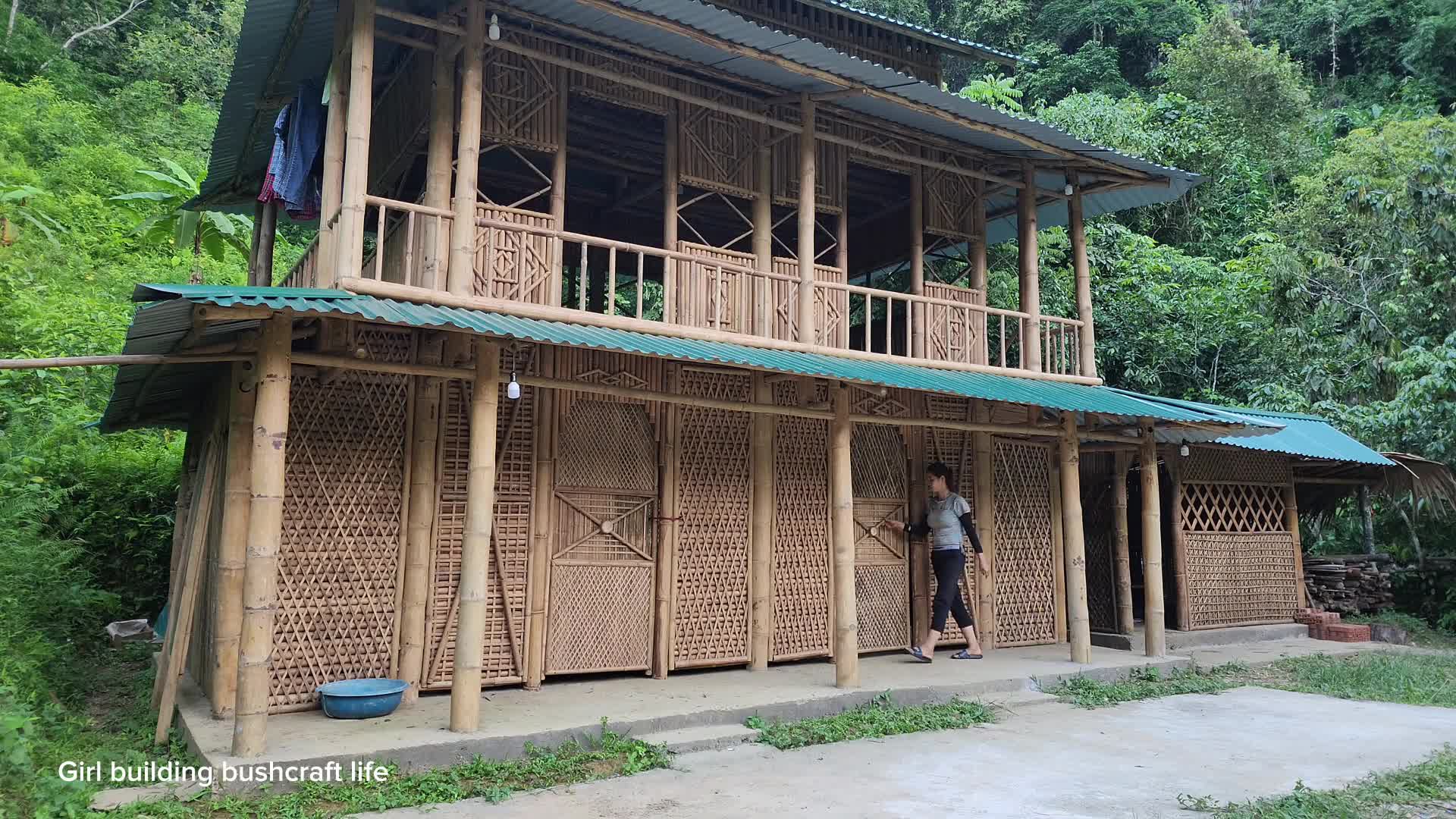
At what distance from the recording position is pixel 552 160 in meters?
7.99

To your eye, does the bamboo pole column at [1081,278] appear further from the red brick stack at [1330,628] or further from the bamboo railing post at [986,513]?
the red brick stack at [1330,628]

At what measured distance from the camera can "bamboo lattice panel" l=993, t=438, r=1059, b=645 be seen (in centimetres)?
1047

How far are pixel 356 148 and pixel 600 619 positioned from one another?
13.8ft

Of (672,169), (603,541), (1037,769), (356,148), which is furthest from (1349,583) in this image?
(356,148)

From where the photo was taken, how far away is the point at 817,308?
9219mm

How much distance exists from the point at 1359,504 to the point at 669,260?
40.0 ft

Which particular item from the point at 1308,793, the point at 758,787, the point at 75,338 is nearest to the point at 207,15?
the point at 75,338

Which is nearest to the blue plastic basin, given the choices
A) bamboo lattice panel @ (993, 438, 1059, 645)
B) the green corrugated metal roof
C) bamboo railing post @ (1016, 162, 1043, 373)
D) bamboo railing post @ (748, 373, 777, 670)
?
bamboo railing post @ (748, 373, 777, 670)

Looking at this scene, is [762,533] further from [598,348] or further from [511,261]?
[511,261]

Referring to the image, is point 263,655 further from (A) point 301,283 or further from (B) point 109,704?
(A) point 301,283

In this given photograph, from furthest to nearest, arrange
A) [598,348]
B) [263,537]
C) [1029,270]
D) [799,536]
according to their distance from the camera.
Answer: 1. [1029,270]
2. [799,536]
3. [598,348]
4. [263,537]

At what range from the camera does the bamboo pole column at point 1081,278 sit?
10.4 meters

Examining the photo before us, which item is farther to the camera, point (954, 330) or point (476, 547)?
point (954, 330)

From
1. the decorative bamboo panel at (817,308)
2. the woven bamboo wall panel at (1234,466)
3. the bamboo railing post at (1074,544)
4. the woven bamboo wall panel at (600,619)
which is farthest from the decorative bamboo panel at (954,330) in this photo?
the woven bamboo wall panel at (600,619)
